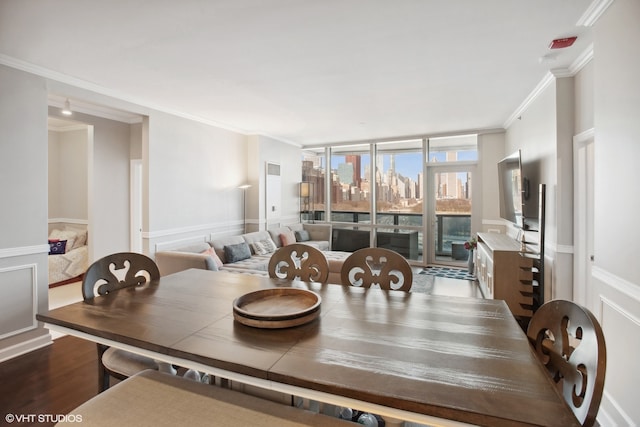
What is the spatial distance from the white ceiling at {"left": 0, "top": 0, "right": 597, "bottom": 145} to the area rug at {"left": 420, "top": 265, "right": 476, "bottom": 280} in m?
2.95

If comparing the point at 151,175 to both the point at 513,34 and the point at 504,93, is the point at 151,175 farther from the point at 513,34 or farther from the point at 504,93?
the point at 504,93

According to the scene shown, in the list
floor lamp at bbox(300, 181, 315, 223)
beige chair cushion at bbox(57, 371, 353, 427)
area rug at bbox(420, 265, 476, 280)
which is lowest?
area rug at bbox(420, 265, 476, 280)

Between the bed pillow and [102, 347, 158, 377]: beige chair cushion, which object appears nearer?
[102, 347, 158, 377]: beige chair cushion

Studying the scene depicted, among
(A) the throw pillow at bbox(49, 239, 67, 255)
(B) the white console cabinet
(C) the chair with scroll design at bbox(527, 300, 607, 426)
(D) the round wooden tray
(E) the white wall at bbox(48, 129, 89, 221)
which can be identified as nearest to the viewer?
(C) the chair with scroll design at bbox(527, 300, 607, 426)

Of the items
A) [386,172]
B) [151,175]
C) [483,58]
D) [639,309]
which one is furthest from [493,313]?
[386,172]

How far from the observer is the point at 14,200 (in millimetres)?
2918

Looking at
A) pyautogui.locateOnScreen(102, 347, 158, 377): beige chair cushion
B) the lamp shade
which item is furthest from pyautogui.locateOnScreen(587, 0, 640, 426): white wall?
the lamp shade

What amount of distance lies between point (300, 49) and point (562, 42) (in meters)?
2.13

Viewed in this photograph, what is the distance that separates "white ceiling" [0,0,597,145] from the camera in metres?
2.14

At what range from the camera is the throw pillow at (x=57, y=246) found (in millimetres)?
5363

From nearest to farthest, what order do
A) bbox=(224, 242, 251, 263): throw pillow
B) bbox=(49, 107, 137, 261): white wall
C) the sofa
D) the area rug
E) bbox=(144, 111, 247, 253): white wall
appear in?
the sofa
bbox=(144, 111, 247, 253): white wall
bbox=(224, 242, 251, 263): throw pillow
bbox=(49, 107, 137, 261): white wall
the area rug

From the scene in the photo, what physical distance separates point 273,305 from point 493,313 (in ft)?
3.44

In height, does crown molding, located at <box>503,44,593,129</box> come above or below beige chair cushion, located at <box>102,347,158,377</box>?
above

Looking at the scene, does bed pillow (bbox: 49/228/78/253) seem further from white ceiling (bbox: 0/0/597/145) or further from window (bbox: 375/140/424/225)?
window (bbox: 375/140/424/225)
